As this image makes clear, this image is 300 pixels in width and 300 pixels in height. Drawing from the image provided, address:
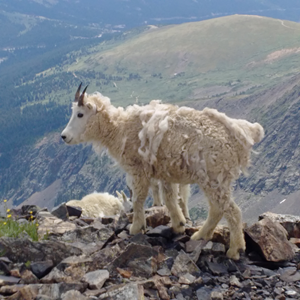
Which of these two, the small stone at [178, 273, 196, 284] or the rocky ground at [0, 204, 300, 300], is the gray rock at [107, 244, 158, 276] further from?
the small stone at [178, 273, 196, 284]

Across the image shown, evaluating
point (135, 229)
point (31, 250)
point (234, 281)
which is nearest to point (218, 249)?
point (234, 281)

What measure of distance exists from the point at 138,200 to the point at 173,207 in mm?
890

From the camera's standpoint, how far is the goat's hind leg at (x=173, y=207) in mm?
10750

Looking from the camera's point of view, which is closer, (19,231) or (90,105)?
(19,231)

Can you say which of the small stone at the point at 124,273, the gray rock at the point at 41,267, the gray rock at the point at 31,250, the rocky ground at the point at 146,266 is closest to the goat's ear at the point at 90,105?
the rocky ground at the point at 146,266

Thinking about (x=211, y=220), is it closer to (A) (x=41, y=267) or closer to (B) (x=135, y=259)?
(B) (x=135, y=259)

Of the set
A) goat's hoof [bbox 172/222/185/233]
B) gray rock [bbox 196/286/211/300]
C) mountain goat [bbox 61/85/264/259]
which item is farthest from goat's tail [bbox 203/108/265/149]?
gray rock [bbox 196/286/211/300]

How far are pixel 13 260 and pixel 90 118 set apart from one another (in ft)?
13.2

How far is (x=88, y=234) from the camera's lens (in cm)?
997

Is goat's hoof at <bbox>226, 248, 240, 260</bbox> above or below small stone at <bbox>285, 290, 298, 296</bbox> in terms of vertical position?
above

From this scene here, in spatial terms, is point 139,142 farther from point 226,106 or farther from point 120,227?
point 226,106

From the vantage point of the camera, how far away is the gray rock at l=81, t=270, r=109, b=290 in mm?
7582

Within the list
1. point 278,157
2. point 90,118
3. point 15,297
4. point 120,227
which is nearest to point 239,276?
point 120,227

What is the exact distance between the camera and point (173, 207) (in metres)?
10.8
